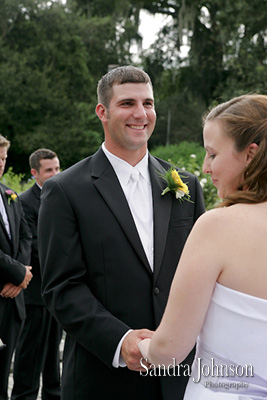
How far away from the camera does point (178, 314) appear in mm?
2004

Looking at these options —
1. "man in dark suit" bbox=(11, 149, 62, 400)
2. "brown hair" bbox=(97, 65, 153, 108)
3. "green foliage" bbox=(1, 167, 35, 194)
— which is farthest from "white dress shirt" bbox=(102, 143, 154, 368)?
"green foliage" bbox=(1, 167, 35, 194)

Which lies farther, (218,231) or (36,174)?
(36,174)

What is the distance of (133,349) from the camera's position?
2512mm

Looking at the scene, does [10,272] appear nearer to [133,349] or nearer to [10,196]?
[10,196]

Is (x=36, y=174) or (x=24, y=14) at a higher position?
(x=24, y=14)

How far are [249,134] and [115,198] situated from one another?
1.02 m

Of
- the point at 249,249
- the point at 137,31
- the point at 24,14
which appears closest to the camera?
the point at 249,249

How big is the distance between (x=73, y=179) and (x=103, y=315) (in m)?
0.75

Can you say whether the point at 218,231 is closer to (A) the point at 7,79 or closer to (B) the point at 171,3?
A: (B) the point at 171,3

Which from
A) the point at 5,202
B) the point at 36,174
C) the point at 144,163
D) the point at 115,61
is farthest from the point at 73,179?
the point at 115,61

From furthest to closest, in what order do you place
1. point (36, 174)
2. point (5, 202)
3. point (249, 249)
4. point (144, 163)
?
point (36, 174)
point (5, 202)
point (144, 163)
point (249, 249)

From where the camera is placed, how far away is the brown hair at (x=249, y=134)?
2.03m

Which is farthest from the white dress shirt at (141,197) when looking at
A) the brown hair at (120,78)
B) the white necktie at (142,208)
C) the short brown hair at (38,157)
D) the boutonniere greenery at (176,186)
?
the short brown hair at (38,157)

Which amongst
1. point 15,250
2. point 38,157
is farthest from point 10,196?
point 38,157
